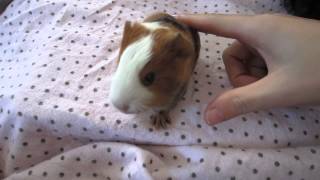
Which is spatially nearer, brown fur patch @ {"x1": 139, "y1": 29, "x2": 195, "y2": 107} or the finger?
brown fur patch @ {"x1": 139, "y1": 29, "x2": 195, "y2": 107}

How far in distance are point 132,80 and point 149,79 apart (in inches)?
1.0

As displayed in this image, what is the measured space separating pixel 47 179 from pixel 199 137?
264 mm

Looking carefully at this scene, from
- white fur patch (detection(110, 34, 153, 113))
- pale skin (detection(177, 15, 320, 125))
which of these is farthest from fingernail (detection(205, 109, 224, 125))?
white fur patch (detection(110, 34, 153, 113))

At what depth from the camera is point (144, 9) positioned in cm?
96

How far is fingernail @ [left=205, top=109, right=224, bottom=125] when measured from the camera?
683 mm

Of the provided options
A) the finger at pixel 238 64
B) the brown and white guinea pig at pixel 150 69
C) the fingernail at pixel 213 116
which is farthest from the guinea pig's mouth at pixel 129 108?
the finger at pixel 238 64

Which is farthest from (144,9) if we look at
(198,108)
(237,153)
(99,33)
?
(237,153)

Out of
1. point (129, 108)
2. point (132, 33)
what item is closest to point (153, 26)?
point (132, 33)

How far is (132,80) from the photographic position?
642 millimetres

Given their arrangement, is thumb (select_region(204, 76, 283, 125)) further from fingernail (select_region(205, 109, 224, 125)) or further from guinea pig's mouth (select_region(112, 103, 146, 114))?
guinea pig's mouth (select_region(112, 103, 146, 114))

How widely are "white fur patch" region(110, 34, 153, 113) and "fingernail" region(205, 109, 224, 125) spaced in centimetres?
11

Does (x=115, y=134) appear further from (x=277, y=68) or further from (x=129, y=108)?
(x=277, y=68)

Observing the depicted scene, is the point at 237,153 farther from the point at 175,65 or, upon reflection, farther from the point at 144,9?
the point at 144,9

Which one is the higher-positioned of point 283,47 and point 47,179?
point 283,47
